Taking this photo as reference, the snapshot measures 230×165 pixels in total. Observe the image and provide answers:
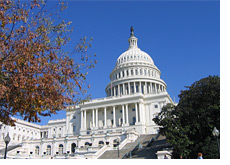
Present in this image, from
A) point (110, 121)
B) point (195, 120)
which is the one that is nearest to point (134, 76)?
point (110, 121)

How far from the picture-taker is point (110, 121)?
8481 centimetres

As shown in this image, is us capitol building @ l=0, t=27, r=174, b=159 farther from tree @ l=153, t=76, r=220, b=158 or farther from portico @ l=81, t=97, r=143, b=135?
tree @ l=153, t=76, r=220, b=158

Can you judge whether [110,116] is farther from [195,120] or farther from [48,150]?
[195,120]

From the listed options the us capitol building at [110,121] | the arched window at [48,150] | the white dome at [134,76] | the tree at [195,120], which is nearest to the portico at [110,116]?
the us capitol building at [110,121]

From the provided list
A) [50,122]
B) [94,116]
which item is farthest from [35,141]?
[50,122]

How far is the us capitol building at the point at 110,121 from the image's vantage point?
57906mm

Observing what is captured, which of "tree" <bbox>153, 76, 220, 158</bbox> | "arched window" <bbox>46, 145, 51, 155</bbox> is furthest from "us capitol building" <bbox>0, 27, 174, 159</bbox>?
"tree" <bbox>153, 76, 220, 158</bbox>

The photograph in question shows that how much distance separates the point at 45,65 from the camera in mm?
15047

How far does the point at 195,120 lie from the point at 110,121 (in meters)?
52.5

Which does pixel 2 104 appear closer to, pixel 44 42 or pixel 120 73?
pixel 44 42

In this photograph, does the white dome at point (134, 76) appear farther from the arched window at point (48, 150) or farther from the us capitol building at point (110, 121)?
the arched window at point (48, 150)

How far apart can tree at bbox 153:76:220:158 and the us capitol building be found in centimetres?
1361
